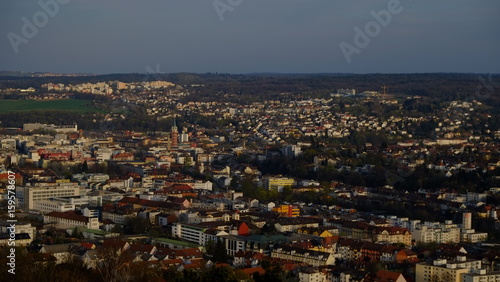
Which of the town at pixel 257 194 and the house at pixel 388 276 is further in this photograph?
the town at pixel 257 194

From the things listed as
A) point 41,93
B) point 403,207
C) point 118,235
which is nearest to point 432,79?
point 41,93

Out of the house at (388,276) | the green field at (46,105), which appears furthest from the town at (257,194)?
the green field at (46,105)

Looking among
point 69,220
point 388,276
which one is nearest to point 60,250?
point 69,220

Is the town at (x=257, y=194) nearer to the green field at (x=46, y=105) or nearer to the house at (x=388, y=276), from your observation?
the house at (x=388, y=276)

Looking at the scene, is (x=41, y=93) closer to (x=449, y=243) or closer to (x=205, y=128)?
(x=205, y=128)

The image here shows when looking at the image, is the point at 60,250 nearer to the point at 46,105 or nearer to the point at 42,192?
the point at 42,192

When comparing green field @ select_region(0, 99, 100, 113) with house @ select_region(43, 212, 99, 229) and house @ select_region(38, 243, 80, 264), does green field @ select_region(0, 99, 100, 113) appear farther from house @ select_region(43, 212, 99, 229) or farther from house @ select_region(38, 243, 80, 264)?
house @ select_region(38, 243, 80, 264)
